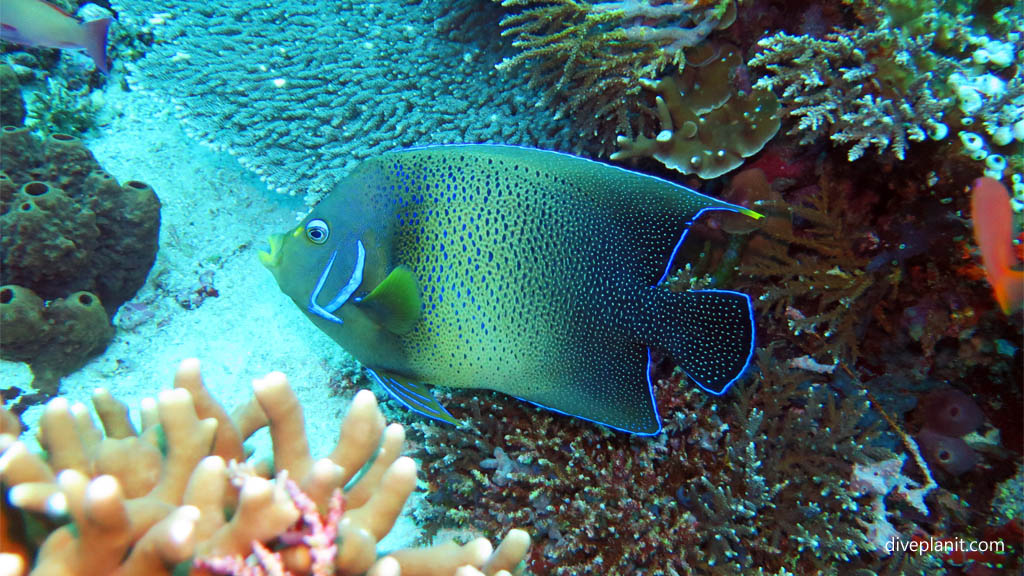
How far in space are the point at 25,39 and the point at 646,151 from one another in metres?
3.25

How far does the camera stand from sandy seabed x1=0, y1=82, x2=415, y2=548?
119 inches

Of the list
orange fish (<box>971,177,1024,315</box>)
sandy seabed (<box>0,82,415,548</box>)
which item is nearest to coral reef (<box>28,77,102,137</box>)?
sandy seabed (<box>0,82,415,548</box>)

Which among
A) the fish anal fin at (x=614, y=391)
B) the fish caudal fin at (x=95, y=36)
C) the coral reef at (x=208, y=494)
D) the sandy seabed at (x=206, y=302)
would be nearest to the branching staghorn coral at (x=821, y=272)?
the fish anal fin at (x=614, y=391)

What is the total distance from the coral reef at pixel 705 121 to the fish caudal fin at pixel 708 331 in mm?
786

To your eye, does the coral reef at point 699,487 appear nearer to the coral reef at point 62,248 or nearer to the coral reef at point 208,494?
the coral reef at point 208,494

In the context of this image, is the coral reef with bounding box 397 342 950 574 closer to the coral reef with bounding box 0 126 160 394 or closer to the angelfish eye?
the angelfish eye

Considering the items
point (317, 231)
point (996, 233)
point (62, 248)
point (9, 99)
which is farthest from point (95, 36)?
point (996, 233)

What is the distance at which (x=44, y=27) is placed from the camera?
2740mm

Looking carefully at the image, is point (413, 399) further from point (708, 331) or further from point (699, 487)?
point (699, 487)

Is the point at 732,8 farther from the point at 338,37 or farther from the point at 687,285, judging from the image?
the point at 338,37

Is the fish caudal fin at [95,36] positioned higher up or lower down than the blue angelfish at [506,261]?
higher up

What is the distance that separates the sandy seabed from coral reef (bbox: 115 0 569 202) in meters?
0.55

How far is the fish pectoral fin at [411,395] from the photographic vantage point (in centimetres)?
194

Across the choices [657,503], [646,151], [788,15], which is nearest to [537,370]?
[657,503]
